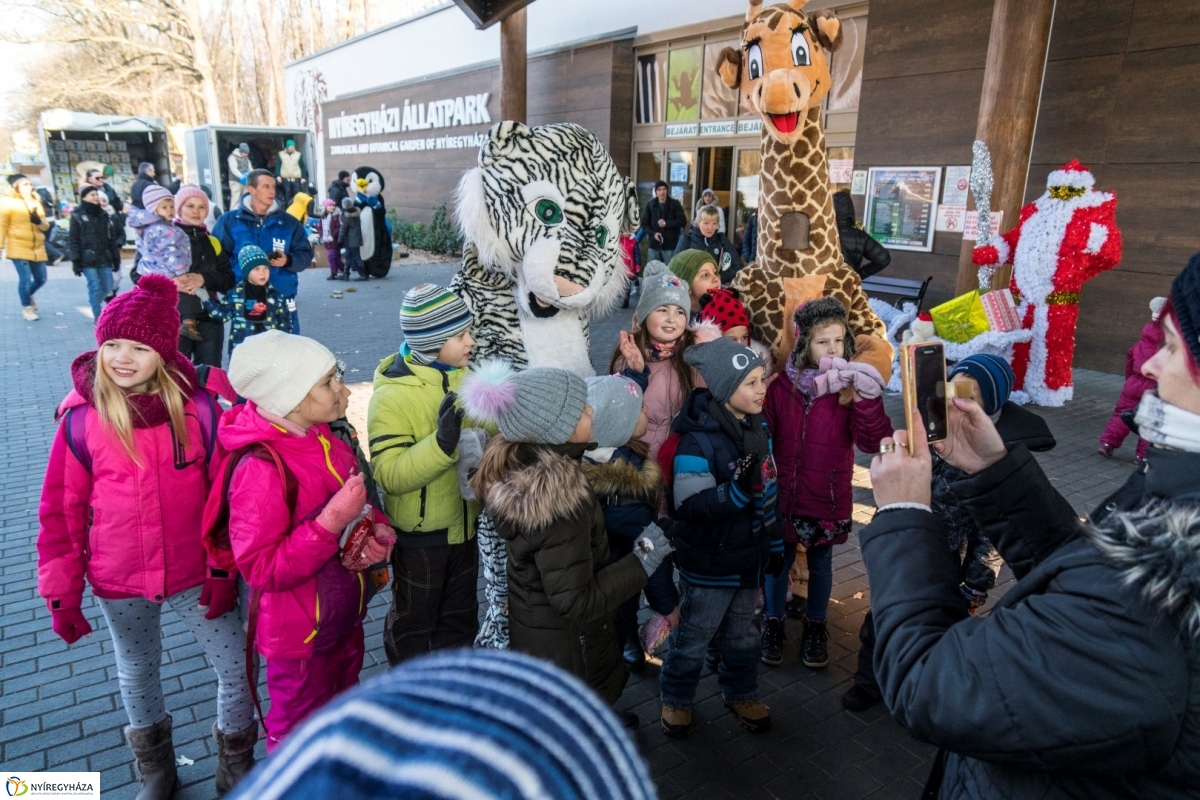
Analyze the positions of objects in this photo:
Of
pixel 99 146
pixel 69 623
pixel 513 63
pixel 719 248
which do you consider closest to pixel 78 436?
pixel 69 623

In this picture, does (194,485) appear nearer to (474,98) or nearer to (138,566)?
(138,566)

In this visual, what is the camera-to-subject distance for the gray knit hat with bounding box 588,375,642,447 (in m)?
2.60

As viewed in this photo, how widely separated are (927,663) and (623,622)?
2.09 m

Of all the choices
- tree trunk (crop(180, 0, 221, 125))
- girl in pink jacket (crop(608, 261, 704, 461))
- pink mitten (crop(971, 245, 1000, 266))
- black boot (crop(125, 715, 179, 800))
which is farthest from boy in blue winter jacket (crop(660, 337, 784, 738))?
tree trunk (crop(180, 0, 221, 125))

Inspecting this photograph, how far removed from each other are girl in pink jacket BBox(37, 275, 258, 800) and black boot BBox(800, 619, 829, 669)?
2.31 metres

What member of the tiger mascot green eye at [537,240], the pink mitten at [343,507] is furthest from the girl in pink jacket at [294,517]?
the tiger mascot green eye at [537,240]

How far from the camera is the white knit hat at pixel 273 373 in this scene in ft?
7.30

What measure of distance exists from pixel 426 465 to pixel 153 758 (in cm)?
136

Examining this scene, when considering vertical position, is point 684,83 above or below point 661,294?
above

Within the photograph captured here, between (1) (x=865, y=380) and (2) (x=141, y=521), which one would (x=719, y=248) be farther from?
(2) (x=141, y=521)

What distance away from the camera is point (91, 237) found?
31.6ft

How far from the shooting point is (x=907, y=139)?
948 centimetres

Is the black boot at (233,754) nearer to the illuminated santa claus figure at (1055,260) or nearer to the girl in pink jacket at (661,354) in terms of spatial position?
the girl in pink jacket at (661,354)

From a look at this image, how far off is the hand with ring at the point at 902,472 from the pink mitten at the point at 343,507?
148cm
